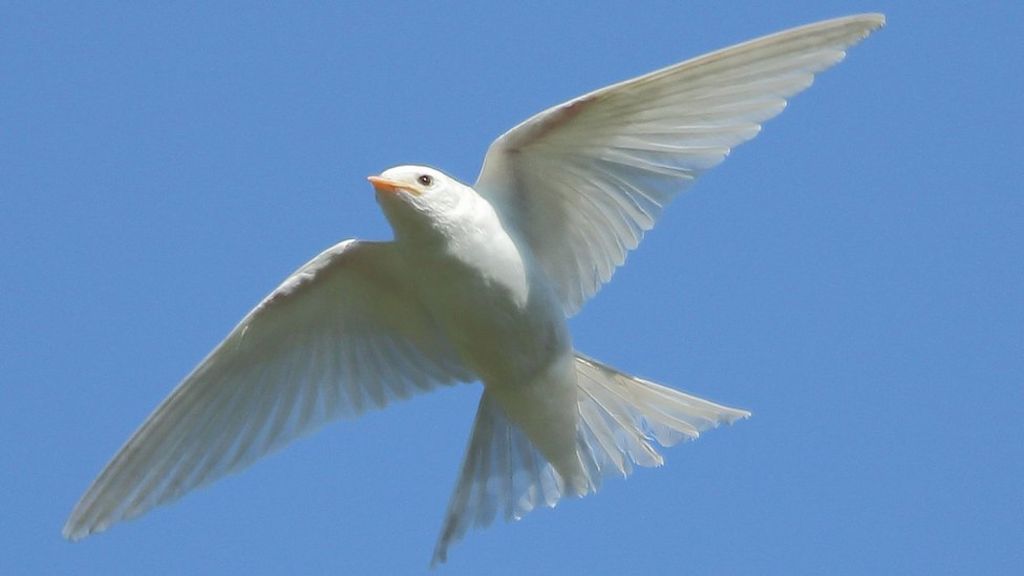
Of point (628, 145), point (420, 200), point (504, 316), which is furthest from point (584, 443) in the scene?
point (420, 200)

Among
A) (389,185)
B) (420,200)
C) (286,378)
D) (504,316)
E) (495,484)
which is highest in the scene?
(389,185)

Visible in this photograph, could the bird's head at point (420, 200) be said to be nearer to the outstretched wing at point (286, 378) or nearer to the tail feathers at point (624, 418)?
the outstretched wing at point (286, 378)

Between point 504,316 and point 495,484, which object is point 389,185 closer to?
point 504,316

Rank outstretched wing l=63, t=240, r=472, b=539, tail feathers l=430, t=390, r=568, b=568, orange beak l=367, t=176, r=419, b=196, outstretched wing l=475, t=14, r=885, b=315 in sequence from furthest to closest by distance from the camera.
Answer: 1. tail feathers l=430, t=390, r=568, b=568
2. outstretched wing l=63, t=240, r=472, b=539
3. outstretched wing l=475, t=14, r=885, b=315
4. orange beak l=367, t=176, r=419, b=196

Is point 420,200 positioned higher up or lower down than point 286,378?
higher up

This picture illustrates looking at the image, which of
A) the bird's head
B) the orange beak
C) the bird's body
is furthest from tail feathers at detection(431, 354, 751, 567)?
the orange beak

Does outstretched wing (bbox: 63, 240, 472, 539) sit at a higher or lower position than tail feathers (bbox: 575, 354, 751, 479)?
higher

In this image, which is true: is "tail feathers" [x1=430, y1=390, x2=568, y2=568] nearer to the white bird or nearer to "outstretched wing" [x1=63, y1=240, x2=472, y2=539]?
the white bird

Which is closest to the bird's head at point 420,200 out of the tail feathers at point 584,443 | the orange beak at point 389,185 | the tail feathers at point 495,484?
the orange beak at point 389,185
